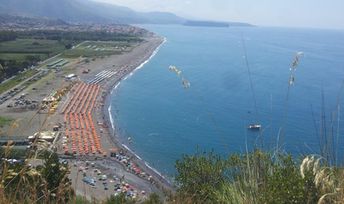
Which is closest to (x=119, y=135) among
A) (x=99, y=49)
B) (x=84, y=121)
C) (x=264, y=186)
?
(x=84, y=121)

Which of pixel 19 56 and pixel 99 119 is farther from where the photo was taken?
pixel 19 56

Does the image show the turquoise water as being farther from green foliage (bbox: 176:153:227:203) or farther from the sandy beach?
green foliage (bbox: 176:153:227:203)

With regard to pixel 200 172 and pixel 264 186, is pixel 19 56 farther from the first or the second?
pixel 264 186

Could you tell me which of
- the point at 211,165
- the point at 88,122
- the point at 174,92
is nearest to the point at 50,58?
the point at 174,92

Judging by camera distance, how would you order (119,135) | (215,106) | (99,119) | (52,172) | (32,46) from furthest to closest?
(32,46)
(215,106)
(99,119)
(119,135)
(52,172)

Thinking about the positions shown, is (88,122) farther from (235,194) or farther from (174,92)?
(235,194)

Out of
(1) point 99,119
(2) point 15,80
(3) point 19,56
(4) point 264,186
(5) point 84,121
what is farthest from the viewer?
(3) point 19,56

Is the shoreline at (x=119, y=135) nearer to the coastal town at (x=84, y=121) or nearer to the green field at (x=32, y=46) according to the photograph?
the coastal town at (x=84, y=121)

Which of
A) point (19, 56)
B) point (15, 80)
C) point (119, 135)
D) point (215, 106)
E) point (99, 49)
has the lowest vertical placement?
point (119, 135)

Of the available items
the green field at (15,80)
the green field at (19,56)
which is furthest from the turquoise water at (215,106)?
the green field at (19,56)
